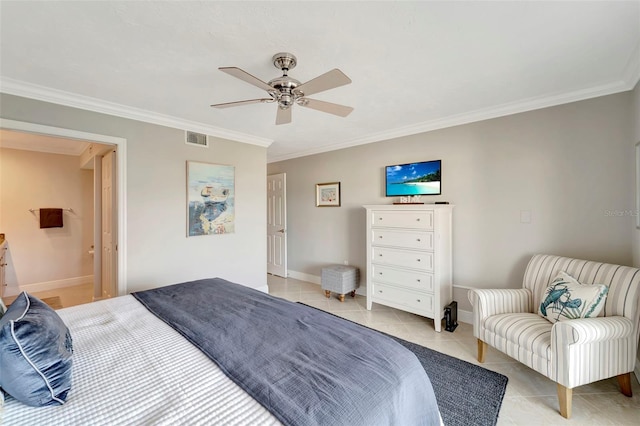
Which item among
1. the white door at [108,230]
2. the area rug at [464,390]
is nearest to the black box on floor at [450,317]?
the area rug at [464,390]

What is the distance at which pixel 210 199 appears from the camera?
356cm

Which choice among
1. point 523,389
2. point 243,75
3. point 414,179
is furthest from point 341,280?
point 243,75

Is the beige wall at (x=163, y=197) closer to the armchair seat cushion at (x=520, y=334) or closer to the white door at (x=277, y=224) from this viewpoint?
the white door at (x=277, y=224)

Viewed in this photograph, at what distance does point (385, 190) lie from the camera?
3.85 m

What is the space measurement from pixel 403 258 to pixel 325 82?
228 cm

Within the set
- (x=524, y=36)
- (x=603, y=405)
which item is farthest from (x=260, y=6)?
(x=603, y=405)

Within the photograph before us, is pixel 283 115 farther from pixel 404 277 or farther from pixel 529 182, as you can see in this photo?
pixel 529 182

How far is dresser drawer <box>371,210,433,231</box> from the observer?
302 centimetres

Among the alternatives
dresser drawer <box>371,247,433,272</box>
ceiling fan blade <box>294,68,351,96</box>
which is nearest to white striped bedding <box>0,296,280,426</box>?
ceiling fan blade <box>294,68,351,96</box>

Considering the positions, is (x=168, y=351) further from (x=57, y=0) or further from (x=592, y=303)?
(x=592, y=303)

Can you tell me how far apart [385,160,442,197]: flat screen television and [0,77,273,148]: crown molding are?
2.16 metres

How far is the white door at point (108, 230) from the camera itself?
9.98 feet

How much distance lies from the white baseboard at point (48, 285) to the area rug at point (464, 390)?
573cm

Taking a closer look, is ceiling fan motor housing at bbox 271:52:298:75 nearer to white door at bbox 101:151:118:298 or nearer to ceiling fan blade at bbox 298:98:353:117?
ceiling fan blade at bbox 298:98:353:117
